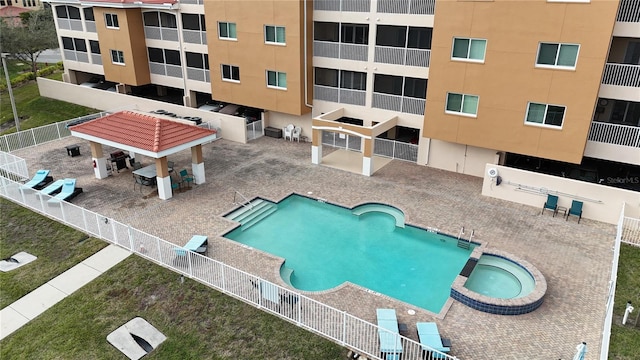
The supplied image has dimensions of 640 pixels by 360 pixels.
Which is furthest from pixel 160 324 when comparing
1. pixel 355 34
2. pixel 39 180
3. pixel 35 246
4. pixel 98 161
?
pixel 355 34

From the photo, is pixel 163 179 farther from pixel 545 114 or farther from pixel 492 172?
pixel 545 114

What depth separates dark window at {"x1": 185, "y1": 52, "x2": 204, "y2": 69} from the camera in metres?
34.2

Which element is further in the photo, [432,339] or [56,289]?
[56,289]

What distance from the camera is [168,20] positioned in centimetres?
3441

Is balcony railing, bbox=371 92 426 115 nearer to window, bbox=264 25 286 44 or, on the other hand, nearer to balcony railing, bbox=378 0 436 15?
balcony railing, bbox=378 0 436 15

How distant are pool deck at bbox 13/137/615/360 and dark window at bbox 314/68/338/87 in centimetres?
444

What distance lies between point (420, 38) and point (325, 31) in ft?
Answer: 21.3

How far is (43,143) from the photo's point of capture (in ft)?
96.9

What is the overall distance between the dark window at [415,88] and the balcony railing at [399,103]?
0.31 metres

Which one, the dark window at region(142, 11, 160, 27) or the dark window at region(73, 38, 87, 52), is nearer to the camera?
the dark window at region(142, 11, 160, 27)

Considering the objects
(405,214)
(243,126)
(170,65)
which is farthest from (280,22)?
(405,214)

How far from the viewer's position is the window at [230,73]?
1226 inches

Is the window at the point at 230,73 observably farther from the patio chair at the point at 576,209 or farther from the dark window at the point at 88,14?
the patio chair at the point at 576,209

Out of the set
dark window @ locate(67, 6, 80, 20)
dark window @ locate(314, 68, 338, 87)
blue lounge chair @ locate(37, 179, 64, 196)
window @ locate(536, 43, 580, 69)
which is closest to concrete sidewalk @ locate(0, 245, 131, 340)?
blue lounge chair @ locate(37, 179, 64, 196)
